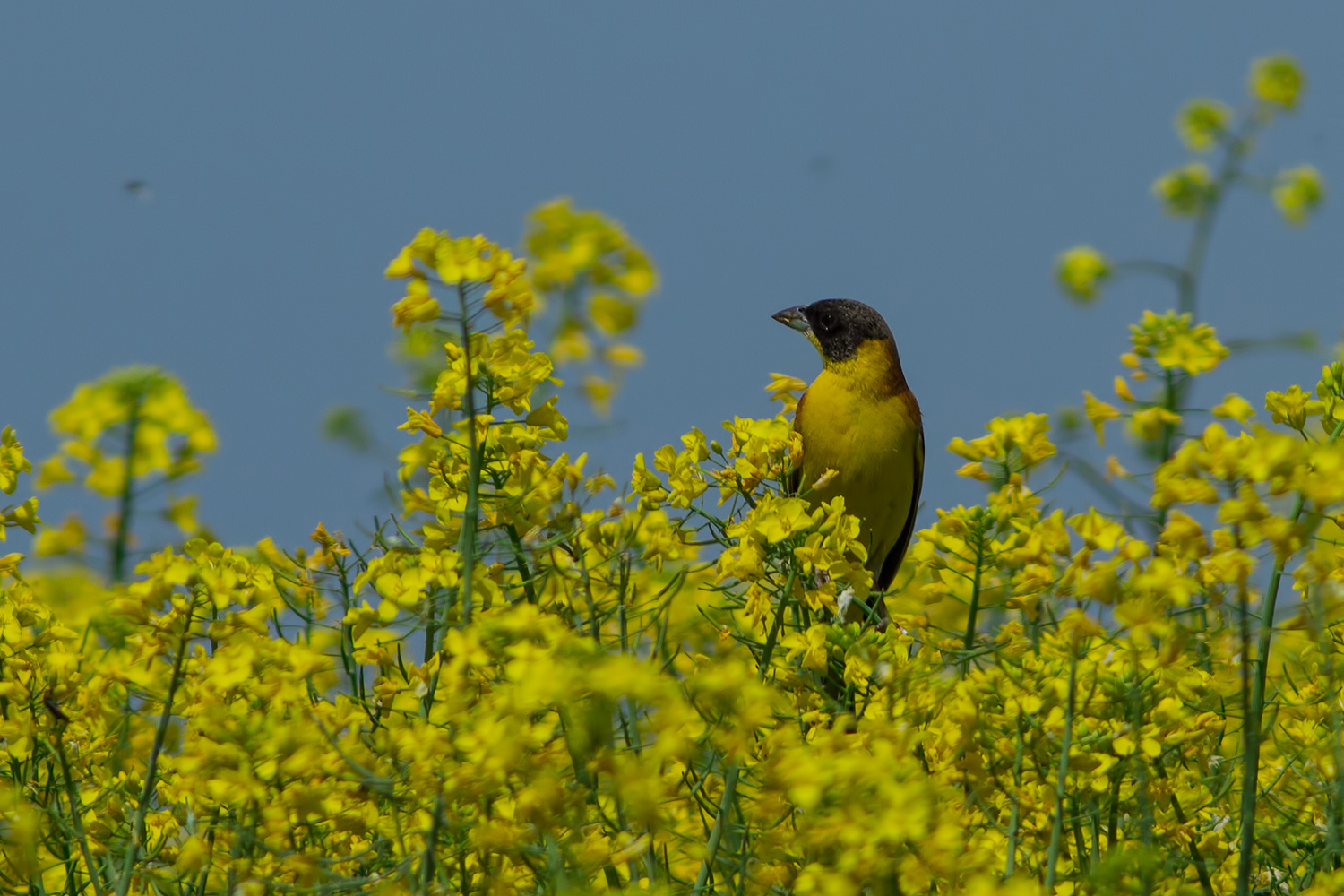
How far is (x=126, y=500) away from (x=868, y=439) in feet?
11.5

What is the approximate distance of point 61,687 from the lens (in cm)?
235

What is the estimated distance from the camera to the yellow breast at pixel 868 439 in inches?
197

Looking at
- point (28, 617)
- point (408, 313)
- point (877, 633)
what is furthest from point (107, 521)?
point (877, 633)

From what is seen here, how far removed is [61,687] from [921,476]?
11.9 feet

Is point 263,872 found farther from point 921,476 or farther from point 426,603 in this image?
point 921,476

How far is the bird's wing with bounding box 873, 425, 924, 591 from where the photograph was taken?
5324 mm

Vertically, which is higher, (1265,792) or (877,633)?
(877,633)

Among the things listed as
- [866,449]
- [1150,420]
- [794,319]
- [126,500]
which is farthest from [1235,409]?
[794,319]

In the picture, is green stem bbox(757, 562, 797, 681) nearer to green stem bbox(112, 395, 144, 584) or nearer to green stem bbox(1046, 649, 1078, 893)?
green stem bbox(1046, 649, 1078, 893)

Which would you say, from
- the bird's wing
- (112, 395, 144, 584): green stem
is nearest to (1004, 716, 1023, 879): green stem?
(112, 395, 144, 584): green stem

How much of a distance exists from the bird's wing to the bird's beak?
0.69 metres

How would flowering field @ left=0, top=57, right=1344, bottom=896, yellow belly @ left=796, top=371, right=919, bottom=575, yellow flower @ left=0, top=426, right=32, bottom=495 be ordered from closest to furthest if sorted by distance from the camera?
flowering field @ left=0, top=57, right=1344, bottom=896 < yellow flower @ left=0, top=426, right=32, bottom=495 < yellow belly @ left=796, top=371, right=919, bottom=575

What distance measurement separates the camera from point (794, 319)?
576cm

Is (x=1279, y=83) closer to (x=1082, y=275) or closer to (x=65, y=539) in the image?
(x=1082, y=275)
